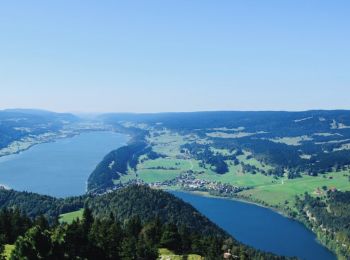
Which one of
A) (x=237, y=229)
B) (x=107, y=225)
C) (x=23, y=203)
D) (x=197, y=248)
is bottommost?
(x=237, y=229)

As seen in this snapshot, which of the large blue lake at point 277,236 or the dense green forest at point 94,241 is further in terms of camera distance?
the large blue lake at point 277,236

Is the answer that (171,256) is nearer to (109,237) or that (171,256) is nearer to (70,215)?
(109,237)

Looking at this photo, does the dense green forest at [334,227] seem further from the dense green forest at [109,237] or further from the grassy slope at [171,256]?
the grassy slope at [171,256]


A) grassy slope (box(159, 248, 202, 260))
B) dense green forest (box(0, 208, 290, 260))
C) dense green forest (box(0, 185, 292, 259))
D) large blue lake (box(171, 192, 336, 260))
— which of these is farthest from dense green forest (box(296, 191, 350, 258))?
grassy slope (box(159, 248, 202, 260))

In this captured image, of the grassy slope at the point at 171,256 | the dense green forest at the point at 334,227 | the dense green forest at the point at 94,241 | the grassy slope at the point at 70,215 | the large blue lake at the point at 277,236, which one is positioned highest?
the dense green forest at the point at 94,241

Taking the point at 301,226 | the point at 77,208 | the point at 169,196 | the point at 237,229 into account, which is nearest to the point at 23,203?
the point at 77,208

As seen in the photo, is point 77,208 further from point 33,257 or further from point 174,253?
point 33,257

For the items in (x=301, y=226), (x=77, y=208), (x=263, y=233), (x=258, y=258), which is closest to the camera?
(x=258, y=258)

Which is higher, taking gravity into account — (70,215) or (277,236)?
(70,215)

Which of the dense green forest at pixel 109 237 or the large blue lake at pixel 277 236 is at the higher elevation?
the dense green forest at pixel 109 237

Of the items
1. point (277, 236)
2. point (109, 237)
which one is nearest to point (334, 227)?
point (277, 236)

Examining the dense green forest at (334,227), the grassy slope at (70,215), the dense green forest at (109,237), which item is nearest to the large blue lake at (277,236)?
the dense green forest at (334,227)
